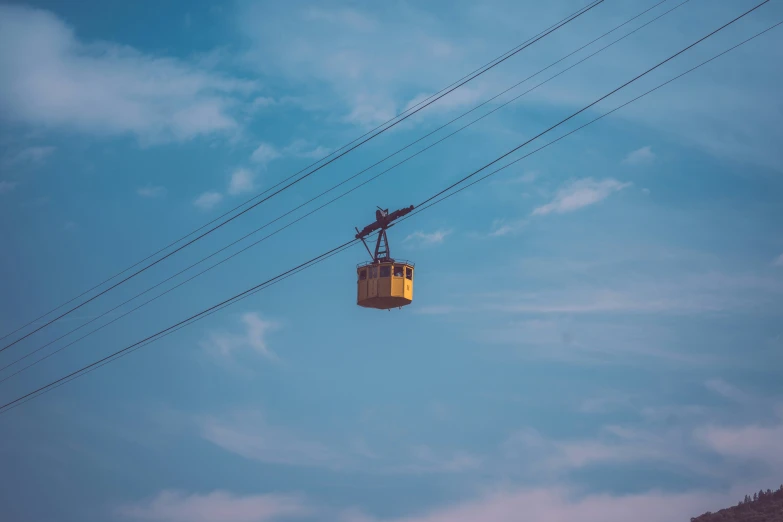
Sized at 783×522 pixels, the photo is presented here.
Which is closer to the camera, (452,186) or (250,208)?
(452,186)

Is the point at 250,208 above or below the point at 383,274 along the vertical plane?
above

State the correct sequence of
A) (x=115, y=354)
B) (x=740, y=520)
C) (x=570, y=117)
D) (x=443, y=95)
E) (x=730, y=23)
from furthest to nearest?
(x=740, y=520)
(x=115, y=354)
(x=443, y=95)
(x=570, y=117)
(x=730, y=23)

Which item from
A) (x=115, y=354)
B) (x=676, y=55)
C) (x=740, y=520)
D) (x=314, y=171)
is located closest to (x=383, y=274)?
(x=314, y=171)

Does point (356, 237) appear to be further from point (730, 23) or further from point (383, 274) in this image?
point (730, 23)

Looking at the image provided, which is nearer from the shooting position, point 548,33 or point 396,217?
point 548,33

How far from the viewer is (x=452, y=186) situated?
3384cm

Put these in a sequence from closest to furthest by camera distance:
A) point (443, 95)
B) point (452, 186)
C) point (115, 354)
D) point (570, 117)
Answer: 1. point (570, 117)
2. point (452, 186)
3. point (443, 95)
4. point (115, 354)

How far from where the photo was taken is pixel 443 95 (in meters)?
36.8

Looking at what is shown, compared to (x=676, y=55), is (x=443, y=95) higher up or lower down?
higher up

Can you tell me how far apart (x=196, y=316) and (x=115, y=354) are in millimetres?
5798

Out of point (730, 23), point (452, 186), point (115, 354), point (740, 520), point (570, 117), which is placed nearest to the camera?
point (730, 23)

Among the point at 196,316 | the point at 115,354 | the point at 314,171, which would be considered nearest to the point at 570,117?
the point at 314,171

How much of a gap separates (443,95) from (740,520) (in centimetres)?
9339

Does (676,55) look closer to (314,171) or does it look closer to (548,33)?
(548,33)
